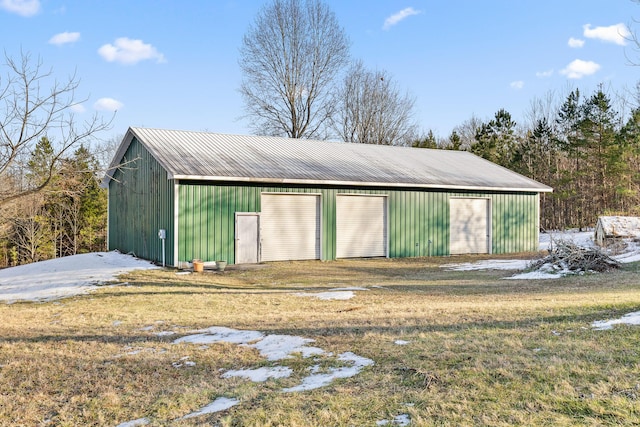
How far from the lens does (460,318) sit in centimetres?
664

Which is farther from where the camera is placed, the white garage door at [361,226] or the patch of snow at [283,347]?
the white garage door at [361,226]

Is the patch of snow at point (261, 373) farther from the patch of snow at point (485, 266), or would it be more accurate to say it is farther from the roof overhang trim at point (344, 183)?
the patch of snow at point (485, 266)

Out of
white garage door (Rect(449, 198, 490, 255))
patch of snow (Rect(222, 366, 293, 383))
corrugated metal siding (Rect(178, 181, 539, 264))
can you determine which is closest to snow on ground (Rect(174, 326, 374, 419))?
patch of snow (Rect(222, 366, 293, 383))

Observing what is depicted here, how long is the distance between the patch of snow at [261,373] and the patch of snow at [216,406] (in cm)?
49

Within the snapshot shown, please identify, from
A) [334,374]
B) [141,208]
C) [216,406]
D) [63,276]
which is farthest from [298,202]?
[216,406]

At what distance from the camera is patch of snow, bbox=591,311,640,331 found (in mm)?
5672

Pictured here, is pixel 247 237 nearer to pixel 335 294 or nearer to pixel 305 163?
pixel 305 163

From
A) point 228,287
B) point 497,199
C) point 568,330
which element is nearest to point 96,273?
point 228,287

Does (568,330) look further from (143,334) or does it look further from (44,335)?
(44,335)

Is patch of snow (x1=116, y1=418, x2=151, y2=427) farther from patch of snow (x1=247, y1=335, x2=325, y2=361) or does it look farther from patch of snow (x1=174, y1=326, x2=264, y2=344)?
patch of snow (x1=174, y1=326, x2=264, y2=344)

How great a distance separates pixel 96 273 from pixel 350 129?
2634 cm

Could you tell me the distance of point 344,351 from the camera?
17.0 ft

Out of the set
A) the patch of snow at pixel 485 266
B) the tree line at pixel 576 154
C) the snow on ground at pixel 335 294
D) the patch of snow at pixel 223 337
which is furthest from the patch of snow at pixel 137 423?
the tree line at pixel 576 154

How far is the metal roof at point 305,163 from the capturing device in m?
15.6
